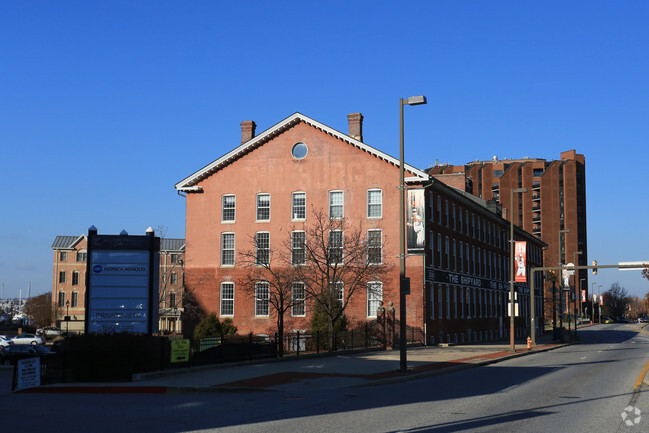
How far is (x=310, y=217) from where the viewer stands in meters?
53.8

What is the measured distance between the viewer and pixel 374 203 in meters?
52.4

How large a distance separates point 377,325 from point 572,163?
434 ft

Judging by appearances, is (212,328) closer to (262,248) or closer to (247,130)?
(262,248)

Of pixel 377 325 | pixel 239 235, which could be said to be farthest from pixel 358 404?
pixel 239 235

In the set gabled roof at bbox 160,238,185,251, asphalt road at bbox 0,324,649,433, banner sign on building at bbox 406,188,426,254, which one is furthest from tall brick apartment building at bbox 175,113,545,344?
gabled roof at bbox 160,238,185,251

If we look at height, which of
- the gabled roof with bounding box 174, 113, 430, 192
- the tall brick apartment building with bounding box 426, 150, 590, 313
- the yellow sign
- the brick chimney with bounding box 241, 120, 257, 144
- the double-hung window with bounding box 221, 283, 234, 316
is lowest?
the yellow sign

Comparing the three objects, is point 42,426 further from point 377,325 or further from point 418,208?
point 377,325

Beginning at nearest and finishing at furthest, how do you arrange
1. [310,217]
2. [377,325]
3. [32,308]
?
[377,325] < [310,217] < [32,308]

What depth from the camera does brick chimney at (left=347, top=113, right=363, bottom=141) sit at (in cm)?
5478

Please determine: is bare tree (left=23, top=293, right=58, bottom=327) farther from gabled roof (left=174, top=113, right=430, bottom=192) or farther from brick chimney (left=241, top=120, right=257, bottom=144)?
brick chimney (left=241, top=120, right=257, bottom=144)

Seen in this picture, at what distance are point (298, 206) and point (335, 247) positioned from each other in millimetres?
7721

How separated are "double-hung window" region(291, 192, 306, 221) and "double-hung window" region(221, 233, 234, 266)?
5327 mm

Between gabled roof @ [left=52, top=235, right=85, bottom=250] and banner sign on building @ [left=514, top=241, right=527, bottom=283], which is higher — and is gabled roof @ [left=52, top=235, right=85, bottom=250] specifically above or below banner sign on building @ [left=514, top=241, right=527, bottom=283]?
above

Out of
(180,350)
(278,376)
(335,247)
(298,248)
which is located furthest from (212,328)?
(278,376)
